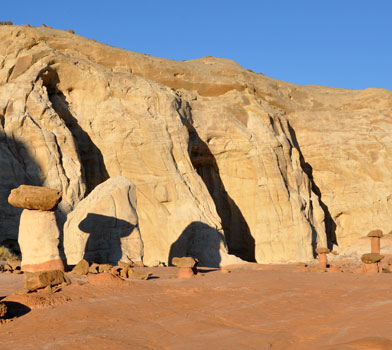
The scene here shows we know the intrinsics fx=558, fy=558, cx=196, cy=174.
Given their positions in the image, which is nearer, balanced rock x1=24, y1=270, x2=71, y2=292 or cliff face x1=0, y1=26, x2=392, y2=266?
balanced rock x1=24, y1=270, x2=71, y2=292

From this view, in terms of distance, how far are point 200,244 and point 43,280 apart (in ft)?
45.2

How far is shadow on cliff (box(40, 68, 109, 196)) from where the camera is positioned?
1001 inches

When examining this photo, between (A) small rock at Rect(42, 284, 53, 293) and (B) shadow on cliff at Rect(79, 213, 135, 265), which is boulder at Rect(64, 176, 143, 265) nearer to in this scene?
(B) shadow on cliff at Rect(79, 213, 135, 265)

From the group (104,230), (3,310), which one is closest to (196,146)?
(104,230)

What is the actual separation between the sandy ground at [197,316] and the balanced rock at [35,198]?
5.34 feet

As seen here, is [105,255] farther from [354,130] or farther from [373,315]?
[354,130]

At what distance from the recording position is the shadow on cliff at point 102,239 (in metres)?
16.8

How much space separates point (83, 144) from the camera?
83.7 ft

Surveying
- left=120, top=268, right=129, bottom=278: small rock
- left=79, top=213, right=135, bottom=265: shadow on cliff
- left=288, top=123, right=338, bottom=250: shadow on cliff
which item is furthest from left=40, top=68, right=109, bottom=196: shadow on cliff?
left=288, top=123, right=338, bottom=250: shadow on cliff

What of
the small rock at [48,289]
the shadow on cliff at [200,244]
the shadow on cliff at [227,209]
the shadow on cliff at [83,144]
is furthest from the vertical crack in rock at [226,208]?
the small rock at [48,289]

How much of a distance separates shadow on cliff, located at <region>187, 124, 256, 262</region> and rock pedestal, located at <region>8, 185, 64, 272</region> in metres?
16.7

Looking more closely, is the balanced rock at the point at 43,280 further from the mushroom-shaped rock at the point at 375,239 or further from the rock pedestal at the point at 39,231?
the mushroom-shaped rock at the point at 375,239

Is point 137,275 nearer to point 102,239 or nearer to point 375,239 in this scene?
point 102,239

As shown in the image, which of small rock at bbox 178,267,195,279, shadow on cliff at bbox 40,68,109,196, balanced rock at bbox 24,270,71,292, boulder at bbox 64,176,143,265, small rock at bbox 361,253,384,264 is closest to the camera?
balanced rock at bbox 24,270,71,292
